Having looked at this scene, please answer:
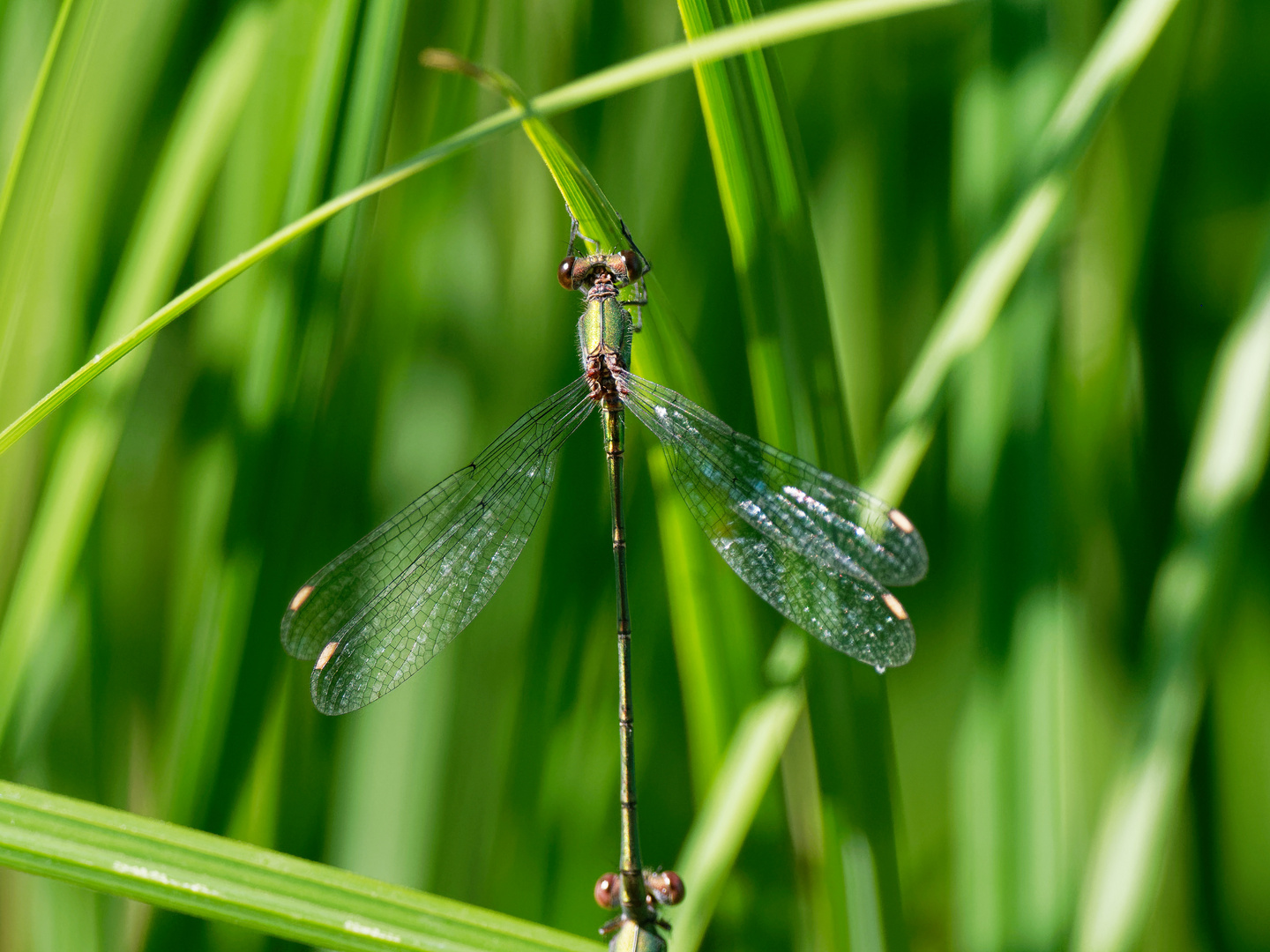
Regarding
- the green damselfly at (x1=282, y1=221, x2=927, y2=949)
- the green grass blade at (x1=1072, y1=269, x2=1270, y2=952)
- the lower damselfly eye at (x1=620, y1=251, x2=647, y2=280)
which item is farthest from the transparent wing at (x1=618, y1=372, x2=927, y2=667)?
the green grass blade at (x1=1072, y1=269, x2=1270, y2=952)

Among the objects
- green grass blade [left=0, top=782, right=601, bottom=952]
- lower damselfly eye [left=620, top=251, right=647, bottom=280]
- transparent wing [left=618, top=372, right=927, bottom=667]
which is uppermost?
lower damselfly eye [left=620, top=251, right=647, bottom=280]

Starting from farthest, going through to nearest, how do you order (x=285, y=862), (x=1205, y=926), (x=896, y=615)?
(x=1205, y=926) → (x=896, y=615) → (x=285, y=862)

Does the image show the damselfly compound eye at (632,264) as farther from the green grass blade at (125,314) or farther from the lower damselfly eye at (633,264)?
the green grass blade at (125,314)

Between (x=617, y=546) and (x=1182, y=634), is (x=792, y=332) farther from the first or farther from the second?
(x=1182, y=634)

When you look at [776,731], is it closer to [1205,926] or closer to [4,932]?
[1205,926]

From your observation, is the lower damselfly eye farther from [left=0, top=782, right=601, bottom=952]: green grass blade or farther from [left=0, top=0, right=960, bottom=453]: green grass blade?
[left=0, top=782, right=601, bottom=952]: green grass blade

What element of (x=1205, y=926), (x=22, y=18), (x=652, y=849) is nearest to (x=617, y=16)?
(x=22, y=18)

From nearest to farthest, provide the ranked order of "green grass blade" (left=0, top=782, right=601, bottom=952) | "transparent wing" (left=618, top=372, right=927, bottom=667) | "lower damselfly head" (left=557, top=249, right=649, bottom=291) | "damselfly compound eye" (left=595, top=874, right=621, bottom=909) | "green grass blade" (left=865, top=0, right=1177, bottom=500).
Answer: "green grass blade" (left=0, top=782, right=601, bottom=952) < "green grass blade" (left=865, top=0, right=1177, bottom=500) < "transparent wing" (left=618, top=372, right=927, bottom=667) < "damselfly compound eye" (left=595, top=874, right=621, bottom=909) < "lower damselfly head" (left=557, top=249, right=649, bottom=291)

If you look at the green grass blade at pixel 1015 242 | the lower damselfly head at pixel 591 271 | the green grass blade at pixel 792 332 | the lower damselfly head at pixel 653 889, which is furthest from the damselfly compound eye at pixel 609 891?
the lower damselfly head at pixel 591 271
